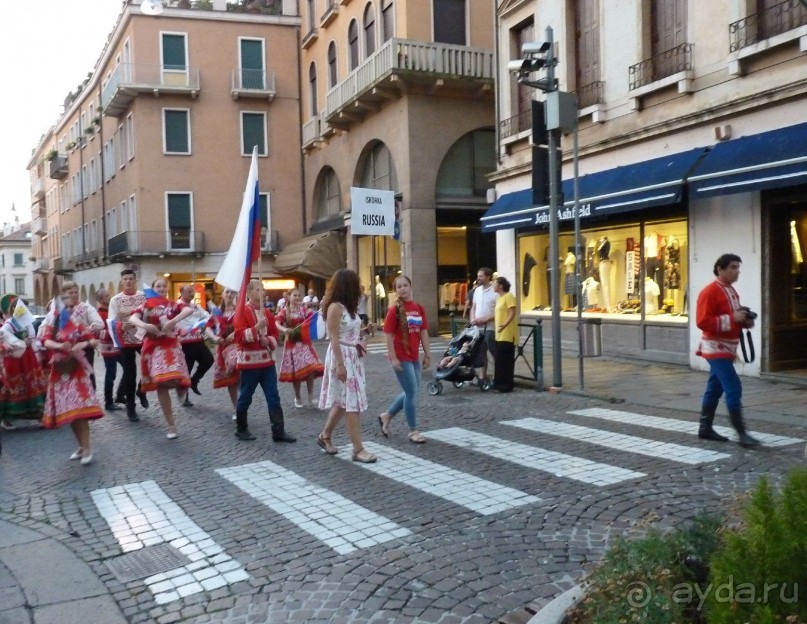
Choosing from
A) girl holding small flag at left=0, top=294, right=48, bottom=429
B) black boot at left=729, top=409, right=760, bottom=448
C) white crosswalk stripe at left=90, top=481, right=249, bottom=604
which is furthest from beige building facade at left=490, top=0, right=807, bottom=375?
girl holding small flag at left=0, top=294, right=48, bottom=429

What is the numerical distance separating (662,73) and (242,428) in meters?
9.46

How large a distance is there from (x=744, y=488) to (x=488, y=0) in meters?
19.6

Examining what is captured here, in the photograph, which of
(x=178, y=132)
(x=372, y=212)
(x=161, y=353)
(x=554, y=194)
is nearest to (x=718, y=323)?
(x=554, y=194)

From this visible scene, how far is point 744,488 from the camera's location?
566 cm

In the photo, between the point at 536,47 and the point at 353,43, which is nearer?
the point at 536,47

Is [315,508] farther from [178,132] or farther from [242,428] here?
[178,132]

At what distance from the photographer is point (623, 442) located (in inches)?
295

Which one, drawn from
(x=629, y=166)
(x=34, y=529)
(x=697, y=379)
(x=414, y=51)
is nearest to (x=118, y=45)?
(x=414, y=51)

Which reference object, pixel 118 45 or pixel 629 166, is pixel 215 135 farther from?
pixel 629 166

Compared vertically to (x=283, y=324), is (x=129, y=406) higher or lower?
lower

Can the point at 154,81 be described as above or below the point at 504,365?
above

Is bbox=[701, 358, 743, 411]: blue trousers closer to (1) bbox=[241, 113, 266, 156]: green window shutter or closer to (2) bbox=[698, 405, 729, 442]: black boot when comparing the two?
(2) bbox=[698, 405, 729, 442]: black boot

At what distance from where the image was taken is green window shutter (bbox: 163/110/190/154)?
32.7 m

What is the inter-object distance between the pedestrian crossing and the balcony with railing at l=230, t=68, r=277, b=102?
27.3 metres
